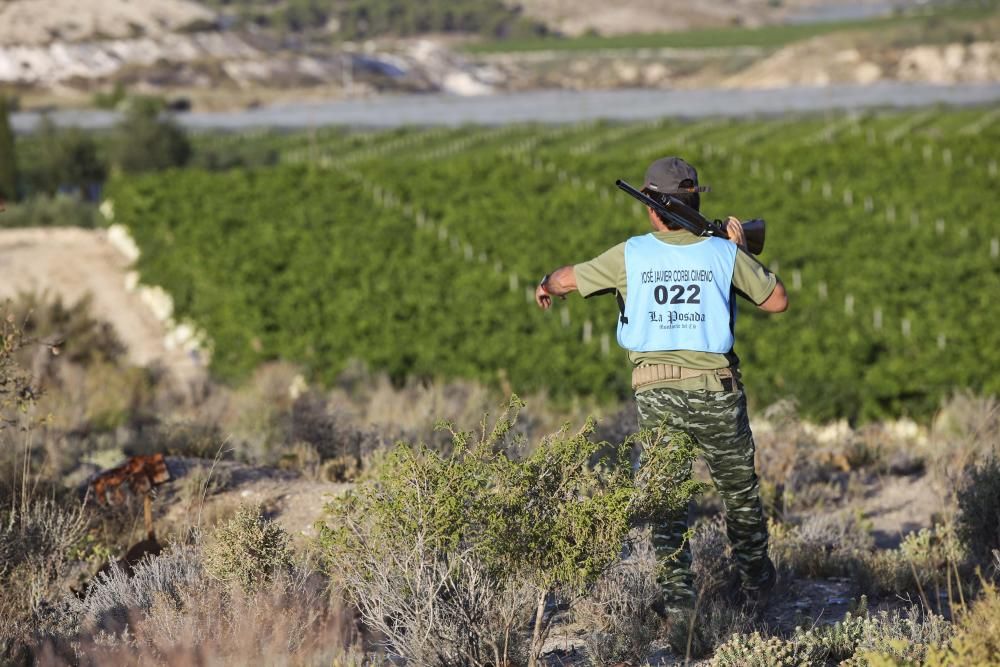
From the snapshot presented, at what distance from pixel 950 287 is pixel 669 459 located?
45.1 feet

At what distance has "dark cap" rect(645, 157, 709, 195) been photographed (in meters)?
5.85

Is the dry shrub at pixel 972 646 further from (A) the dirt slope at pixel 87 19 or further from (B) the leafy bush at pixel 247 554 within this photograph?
(A) the dirt slope at pixel 87 19

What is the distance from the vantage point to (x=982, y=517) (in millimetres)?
7070

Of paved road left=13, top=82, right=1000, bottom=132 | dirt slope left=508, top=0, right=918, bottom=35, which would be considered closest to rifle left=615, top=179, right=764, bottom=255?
paved road left=13, top=82, right=1000, bottom=132

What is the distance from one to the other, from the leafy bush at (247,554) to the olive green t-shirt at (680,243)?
5.25 feet

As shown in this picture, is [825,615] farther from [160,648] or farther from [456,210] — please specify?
[456,210]

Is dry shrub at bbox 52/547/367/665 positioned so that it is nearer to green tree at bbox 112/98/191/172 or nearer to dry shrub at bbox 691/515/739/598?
dry shrub at bbox 691/515/739/598

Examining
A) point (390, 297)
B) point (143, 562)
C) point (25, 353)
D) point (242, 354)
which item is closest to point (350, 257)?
point (390, 297)

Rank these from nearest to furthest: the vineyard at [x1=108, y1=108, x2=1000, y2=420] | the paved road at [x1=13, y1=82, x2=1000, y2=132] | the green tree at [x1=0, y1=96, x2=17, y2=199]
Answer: the vineyard at [x1=108, y1=108, x2=1000, y2=420], the green tree at [x1=0, y1=96, x2=17, y2=199], the paved road at [x1=13, y1=82, x2=1000, y2=132]

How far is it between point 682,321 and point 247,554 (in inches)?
76.3

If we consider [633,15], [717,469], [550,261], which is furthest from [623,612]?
[633,15]

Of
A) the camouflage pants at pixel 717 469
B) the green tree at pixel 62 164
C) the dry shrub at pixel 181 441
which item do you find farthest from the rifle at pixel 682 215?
the green tree at pixel 62 164

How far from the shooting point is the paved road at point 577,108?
58375 mm

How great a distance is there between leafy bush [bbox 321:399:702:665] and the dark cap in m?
1.02
